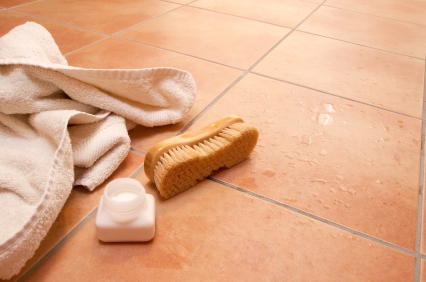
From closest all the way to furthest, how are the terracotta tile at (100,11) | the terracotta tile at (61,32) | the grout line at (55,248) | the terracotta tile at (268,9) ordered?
the grout line at (55,248) → the terracotta tile at (61,32) → the terracotta tile at (100,11) → the terracotta tile at (268,9)

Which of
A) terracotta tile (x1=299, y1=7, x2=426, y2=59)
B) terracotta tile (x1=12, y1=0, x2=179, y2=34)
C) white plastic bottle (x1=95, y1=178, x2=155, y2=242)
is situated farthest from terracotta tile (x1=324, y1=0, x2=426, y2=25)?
white plastic bottle (x1=95, y1=178, x2=155, y2=242)

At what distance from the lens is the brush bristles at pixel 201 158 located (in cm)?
54

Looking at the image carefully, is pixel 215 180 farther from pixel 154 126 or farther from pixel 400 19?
pixel 400 19

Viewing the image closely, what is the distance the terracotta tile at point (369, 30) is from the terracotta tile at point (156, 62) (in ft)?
1.70

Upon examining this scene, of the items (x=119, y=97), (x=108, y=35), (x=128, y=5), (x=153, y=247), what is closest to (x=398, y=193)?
(x=153, y=247)

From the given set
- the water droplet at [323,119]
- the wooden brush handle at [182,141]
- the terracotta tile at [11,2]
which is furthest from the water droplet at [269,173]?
the terracotta tile at [11,2]

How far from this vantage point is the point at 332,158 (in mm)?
680

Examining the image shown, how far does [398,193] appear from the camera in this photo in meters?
0.62

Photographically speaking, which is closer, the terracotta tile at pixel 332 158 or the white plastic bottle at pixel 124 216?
the white plastic bottle at pixel 124 216

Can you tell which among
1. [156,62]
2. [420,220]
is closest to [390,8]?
[156,62]

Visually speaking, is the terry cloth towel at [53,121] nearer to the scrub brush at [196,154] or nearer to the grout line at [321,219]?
the scrub brush at [196,154]

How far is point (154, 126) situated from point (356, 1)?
138 cm

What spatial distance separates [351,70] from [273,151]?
1.61 ft

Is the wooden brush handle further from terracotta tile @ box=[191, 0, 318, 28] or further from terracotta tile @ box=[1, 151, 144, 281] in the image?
terracotta tile @ box=[191, 0, 318, 28]
